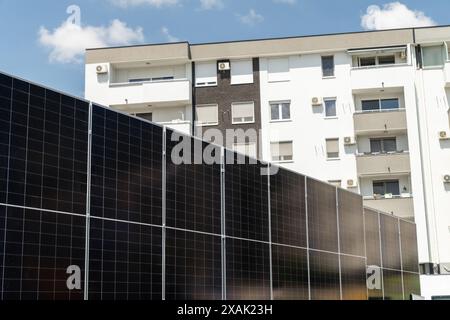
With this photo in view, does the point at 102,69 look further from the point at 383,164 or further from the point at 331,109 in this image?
the point at 383,164

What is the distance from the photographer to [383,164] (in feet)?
126

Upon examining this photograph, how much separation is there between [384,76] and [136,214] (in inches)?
1103

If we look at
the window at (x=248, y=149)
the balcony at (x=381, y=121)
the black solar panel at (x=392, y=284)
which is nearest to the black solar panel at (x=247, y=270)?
the black solar panel at (x=392, y=284)

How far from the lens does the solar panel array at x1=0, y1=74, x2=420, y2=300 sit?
1177 centimetres

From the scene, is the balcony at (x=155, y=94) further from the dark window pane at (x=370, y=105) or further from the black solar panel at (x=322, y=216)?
the black solar panel at (x=322, y=216)

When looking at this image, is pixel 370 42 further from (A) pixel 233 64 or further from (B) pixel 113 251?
(B) pixel 113 251

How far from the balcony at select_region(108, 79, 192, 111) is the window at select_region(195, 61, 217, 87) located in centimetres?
101

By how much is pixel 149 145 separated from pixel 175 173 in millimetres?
1095

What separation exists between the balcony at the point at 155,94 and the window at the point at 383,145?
11076mm

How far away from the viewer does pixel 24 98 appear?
12.0m

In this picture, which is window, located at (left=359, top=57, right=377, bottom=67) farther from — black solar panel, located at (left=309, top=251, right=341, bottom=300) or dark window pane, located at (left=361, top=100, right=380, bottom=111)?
black solar panel, located at (left=309, top=251, right=341, bottom=300)

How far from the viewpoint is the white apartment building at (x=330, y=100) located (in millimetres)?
38625
